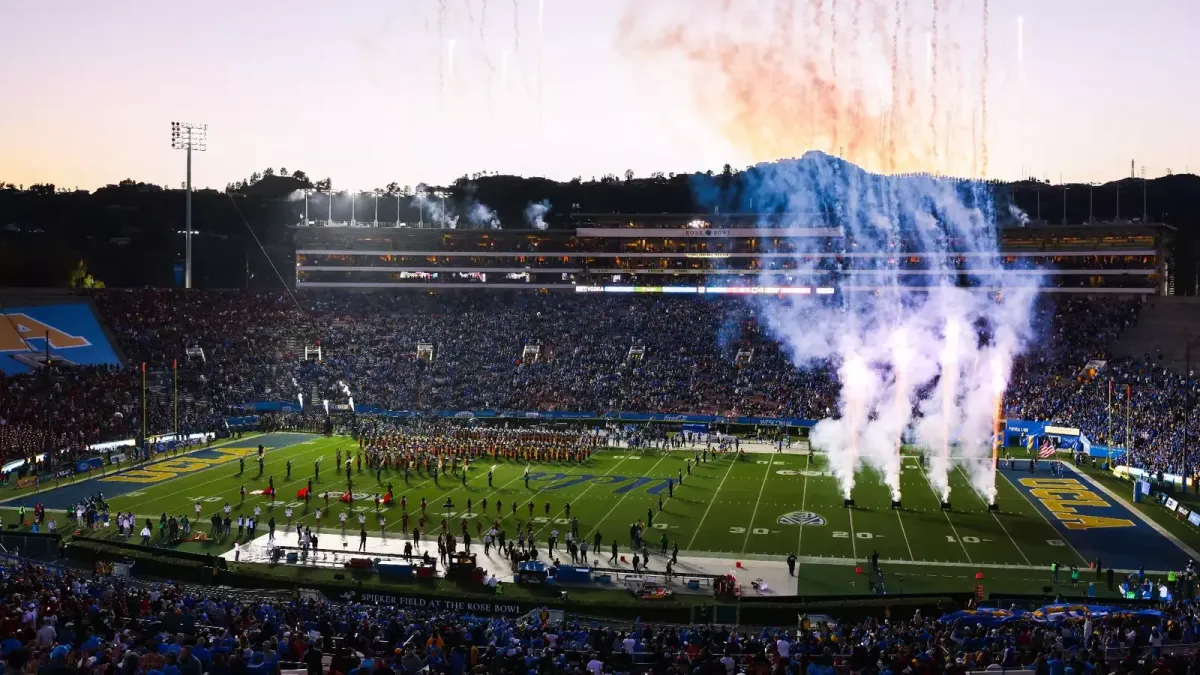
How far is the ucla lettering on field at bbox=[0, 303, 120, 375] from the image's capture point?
51719 mm

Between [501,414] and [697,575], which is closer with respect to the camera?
[697,575]

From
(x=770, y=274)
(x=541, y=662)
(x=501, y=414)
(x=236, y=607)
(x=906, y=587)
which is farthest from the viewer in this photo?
(x=770, y=274)

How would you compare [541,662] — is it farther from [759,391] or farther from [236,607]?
[759,391]

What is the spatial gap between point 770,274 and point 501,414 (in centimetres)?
3392

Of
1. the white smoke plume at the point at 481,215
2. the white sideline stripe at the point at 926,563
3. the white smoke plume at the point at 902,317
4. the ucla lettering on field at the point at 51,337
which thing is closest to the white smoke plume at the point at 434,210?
the white smoke plume at the point at 481,215

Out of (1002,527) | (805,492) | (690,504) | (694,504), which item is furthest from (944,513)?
(690,504)

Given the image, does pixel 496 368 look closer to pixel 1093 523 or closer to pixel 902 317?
A: pixel 902 317

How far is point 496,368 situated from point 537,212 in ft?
305

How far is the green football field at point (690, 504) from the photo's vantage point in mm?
29062

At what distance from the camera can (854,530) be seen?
102 ft

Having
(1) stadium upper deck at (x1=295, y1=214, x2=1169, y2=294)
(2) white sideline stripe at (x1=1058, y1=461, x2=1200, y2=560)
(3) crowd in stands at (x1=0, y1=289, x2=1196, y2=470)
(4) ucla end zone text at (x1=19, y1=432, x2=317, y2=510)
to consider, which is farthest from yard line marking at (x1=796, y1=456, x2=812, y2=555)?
(1) stadium upper deck at (x1=295, y1=214, x2=1169, y2=294)

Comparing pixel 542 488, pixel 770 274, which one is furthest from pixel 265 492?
pixel 770 274

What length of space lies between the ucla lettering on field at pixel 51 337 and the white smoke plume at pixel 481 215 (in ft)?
317

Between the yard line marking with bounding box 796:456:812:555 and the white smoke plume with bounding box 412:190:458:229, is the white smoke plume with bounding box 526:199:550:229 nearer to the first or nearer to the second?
the white smoke plume with bounding box 412:190:458:229
